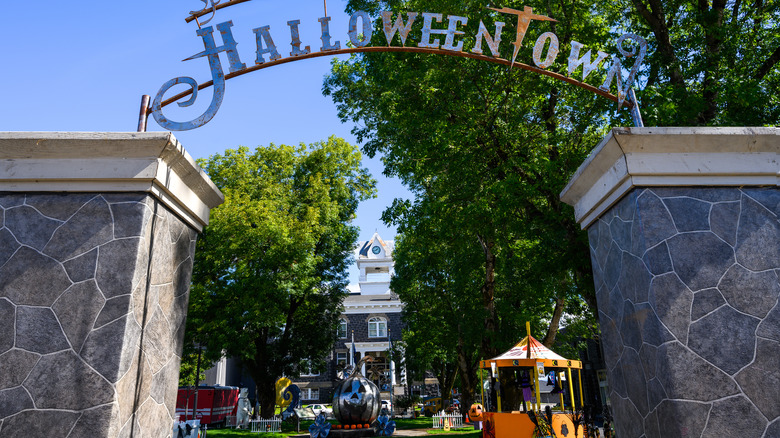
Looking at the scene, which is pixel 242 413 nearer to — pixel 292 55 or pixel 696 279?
pixel 292 55

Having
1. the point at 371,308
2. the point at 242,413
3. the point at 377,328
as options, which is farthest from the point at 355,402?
the point at 377,328

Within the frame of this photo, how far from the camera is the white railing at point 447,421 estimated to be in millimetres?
25481

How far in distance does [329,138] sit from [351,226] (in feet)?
17.4

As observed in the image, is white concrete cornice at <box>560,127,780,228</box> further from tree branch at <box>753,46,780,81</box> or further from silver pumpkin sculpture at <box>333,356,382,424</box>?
silver pumpkin sculpture at <box>333,356,382,424</box>

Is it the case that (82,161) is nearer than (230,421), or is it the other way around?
(82,161)

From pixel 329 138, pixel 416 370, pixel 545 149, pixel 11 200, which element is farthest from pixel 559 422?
pixel 416 370

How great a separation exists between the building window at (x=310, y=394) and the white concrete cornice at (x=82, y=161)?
47722 mm

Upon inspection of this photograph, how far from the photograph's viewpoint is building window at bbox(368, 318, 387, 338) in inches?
2012

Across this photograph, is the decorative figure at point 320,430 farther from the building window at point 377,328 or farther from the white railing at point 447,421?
the building window at point 377,328

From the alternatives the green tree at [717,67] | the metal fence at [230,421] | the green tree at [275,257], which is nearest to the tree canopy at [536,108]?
the green tree at [717,67]

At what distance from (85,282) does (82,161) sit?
950 millimetres

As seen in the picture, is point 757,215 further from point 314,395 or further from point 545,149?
point 314,395

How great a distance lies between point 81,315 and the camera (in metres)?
3.73

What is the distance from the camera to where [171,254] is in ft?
14.5
